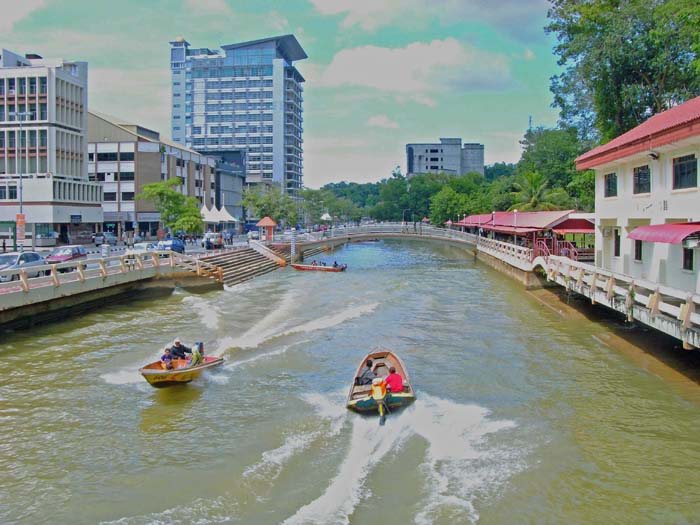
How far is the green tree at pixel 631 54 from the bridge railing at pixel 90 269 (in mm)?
28060

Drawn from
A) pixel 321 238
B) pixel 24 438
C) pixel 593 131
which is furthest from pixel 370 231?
pixel 24 438

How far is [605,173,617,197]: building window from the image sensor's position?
2881 cm

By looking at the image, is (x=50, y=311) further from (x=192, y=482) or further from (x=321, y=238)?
(x=321, y=238)

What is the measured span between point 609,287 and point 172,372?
14.1 m

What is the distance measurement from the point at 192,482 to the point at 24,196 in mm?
57433

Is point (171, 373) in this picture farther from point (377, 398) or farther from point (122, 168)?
point (122, 168)

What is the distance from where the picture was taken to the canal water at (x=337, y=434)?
11.0 meters

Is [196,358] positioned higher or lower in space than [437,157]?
lower

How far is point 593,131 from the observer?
2291 inches

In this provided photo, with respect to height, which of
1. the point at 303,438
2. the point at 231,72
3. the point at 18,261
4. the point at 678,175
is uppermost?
the point at 231,72

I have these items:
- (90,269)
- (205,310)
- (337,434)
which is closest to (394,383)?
(337,434)

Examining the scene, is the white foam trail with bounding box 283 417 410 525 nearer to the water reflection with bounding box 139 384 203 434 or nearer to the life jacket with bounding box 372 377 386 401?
the life jacket with bounding box 372 377 386 401

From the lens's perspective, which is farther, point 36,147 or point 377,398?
point 36,147

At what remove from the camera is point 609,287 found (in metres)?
21.5
